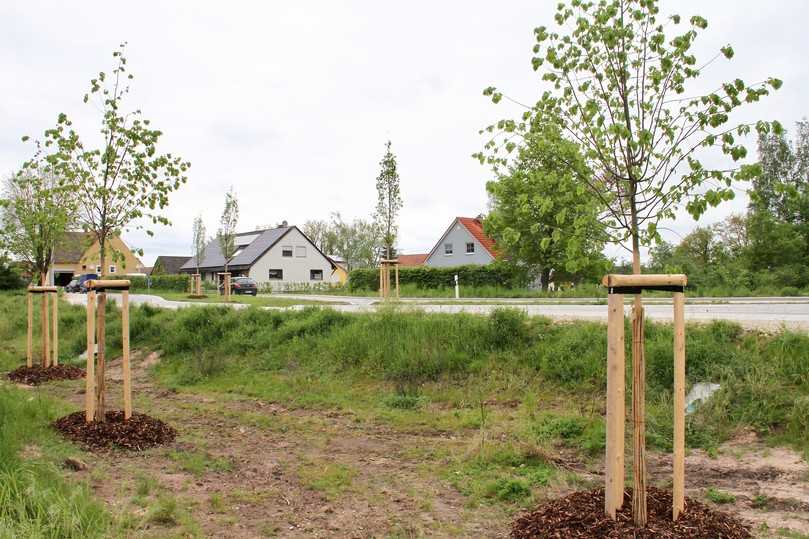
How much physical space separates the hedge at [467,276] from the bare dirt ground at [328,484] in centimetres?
2585

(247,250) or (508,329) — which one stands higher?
(247,250)

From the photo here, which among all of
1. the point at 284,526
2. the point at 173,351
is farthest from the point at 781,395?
the point at 173,351

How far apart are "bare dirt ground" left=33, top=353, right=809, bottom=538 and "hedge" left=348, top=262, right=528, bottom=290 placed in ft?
84.8

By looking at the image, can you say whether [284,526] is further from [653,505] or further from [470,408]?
[470,408]

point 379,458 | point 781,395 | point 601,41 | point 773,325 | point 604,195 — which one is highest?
point 601,41

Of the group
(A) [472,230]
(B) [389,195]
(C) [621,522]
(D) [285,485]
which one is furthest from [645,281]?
(A) [472,230]

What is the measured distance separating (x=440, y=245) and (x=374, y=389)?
4527 centimetres

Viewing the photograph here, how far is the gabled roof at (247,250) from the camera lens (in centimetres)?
5764

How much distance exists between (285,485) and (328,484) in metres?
0.43

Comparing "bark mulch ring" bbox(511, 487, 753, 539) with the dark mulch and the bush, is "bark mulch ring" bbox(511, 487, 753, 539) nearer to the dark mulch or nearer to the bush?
the bush

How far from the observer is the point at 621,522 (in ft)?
13.4

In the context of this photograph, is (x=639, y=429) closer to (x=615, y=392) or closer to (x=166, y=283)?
(x=615, y=392)

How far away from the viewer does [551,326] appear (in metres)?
10.4

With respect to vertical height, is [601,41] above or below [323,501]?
above
